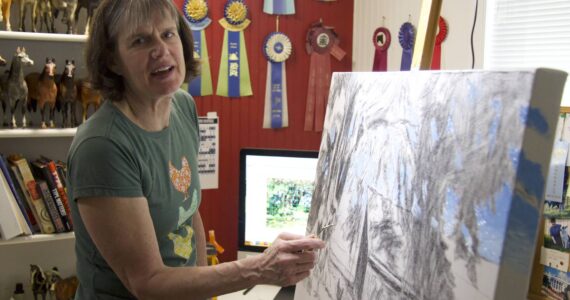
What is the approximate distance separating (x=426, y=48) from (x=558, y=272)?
0.91 meters

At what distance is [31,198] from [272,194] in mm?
940

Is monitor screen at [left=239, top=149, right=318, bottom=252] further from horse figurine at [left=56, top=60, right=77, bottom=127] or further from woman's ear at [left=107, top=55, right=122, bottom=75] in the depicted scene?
woman's ear at [left=107, top=55, right=122, bottom=75]

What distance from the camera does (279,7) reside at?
2721 millimetres

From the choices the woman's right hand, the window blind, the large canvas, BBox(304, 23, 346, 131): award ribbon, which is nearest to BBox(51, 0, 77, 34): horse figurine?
BBox(304, 23, 346, 131): award ribbon

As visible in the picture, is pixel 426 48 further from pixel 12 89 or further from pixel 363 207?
pixel 12 89

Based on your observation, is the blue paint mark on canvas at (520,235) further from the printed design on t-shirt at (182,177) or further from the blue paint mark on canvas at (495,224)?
the printed design on t-shirt at (182,177)

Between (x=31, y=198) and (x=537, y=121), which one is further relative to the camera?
(x=31, y=198)

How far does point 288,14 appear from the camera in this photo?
2.76 m

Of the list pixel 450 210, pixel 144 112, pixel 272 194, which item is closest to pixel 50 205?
pixel 272 194

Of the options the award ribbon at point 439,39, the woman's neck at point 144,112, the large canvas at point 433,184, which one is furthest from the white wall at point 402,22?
the woman's neck at point 144,112

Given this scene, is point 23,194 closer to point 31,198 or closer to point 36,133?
point 31,198

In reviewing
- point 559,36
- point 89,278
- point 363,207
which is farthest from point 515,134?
point 559,36

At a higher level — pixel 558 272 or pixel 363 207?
pixel 363 207

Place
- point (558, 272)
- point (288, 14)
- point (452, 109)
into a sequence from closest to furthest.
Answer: point (452, 109) < point (558, 272) < point (288, 14)
